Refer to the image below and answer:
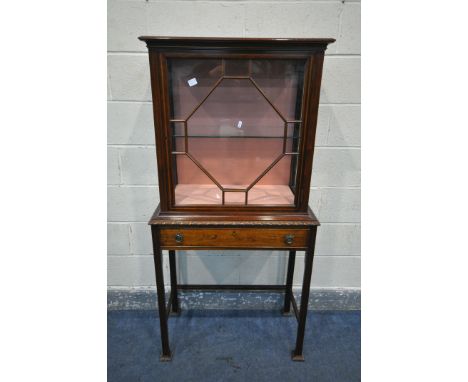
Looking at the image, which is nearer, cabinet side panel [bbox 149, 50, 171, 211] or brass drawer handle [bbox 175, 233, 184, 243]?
cabinet side panel [bbox 149, 50, 171, 211]

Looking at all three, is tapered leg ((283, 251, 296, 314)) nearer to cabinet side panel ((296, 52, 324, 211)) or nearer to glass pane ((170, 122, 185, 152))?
cabinet side panel ((296, 52, 324, 211))

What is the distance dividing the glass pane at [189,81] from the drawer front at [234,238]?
51 cm

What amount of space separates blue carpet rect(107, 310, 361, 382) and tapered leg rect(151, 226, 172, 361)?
6 centimetres

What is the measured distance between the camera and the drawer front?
4.12 ft

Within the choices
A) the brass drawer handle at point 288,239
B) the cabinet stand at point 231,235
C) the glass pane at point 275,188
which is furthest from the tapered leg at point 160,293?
the brass drawer handle at point 288,239

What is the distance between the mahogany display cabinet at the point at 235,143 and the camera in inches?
43.2

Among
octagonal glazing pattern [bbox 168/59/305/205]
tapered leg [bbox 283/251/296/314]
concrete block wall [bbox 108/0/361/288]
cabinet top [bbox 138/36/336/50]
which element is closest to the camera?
cabinet top [bbox 138/36/336/50]

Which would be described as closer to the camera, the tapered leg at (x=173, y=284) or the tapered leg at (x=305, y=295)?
the tapered leg at (x=305, y=295)

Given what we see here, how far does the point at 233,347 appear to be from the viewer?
5.13 feet

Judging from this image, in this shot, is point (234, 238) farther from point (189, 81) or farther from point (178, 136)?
point (189, 81)

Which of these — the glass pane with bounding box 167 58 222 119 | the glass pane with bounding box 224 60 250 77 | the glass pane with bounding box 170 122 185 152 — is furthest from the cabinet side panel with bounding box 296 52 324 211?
the glass pane with bounding box 170 122 185 152

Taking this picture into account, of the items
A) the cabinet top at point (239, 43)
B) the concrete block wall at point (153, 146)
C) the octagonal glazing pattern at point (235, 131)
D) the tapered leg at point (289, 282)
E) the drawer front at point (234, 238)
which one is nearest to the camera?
the cabinet top at point (239, 43)

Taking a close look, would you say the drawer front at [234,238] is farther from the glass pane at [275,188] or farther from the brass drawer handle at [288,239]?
the glass pane at [275,188]

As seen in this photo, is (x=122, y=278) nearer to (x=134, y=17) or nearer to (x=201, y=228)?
(x=201, y=228)
